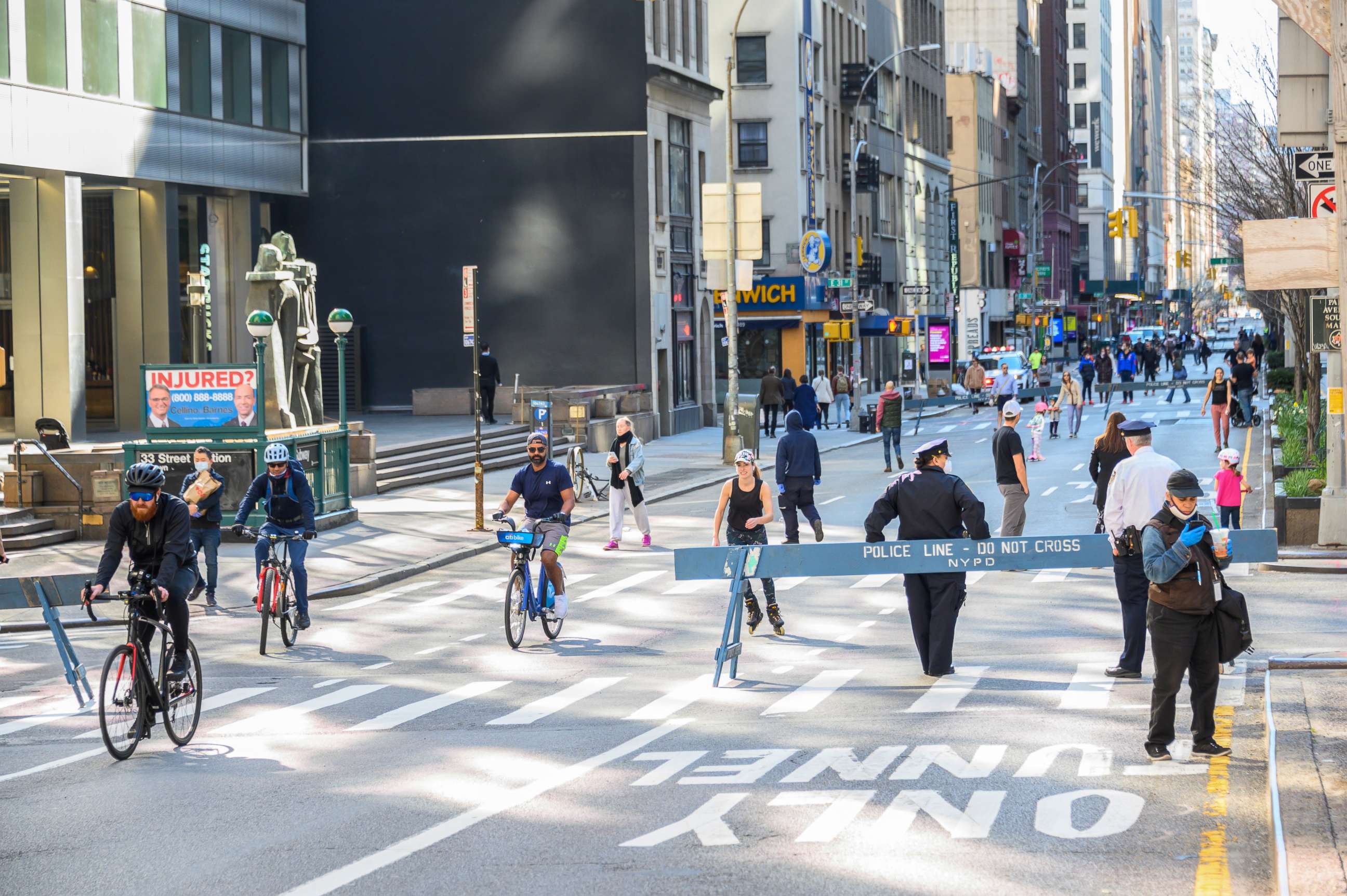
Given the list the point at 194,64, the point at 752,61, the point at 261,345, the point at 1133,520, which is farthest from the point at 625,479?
the point at 752,61

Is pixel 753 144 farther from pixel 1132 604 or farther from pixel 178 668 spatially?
pixel 178 668

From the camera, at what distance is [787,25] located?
2660 inches

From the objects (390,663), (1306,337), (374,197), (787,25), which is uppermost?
(787,25)

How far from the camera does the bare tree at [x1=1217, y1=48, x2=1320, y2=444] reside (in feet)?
113

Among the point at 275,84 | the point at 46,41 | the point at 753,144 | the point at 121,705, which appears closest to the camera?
the point at 121,705

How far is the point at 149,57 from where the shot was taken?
41.9 meters

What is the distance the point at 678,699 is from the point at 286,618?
5.15 meters

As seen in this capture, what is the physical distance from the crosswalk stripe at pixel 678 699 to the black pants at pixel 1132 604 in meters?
2.77

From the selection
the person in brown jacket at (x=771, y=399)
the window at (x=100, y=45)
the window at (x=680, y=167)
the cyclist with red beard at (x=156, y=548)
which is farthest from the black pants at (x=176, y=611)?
the window at (x=680, y=167)

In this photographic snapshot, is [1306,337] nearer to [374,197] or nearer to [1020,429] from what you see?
[1020,429]

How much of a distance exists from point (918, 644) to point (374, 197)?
38335mm

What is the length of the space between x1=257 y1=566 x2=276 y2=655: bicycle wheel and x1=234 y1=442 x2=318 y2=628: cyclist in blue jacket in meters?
0.31

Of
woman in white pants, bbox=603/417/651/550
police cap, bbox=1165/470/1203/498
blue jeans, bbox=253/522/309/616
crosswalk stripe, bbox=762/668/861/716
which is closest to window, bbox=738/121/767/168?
woman in white pants, bbox=603/417/651/550

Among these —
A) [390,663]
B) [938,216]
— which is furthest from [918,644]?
Result: [938,216]
